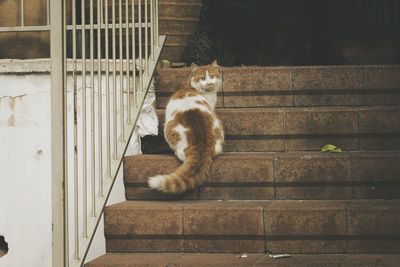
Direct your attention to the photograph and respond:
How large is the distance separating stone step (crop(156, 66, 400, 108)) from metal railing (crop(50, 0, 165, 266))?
0.65 m

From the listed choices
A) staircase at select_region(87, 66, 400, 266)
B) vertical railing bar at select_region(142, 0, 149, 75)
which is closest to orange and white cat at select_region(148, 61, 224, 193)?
staircase at select_region(87, 66, 400, 266)

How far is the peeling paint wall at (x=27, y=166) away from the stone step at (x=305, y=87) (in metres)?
1.20

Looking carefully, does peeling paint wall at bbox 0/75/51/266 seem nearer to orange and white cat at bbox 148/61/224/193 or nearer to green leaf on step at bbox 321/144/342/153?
orange and white cat at bbox 148/61/224/193

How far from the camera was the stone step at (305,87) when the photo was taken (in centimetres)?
512

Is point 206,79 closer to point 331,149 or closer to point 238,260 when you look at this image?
point 331,149

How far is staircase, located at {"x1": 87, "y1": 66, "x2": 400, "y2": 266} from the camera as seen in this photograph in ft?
12.8

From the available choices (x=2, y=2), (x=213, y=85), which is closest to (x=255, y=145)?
(x=213, y=85)

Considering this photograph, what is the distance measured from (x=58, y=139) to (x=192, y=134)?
3.57 feet

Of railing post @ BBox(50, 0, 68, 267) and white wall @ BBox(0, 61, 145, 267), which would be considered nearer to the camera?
railing post @ BBox(50, 0, 68, 267)

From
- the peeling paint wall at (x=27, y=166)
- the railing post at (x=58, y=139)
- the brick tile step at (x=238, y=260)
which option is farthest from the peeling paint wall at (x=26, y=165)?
the railing post at (x=58, y=139)

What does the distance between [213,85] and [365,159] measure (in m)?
1.41

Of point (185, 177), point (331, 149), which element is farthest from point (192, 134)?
point (331, 149)

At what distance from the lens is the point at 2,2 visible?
21.3ft

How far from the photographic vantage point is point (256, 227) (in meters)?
4.02
